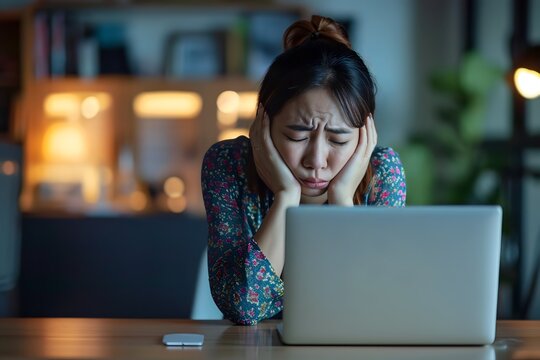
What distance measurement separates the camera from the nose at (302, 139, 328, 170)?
1.77 m

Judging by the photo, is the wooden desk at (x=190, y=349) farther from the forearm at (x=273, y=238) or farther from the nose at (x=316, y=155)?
the nose at (x=316, y=155)

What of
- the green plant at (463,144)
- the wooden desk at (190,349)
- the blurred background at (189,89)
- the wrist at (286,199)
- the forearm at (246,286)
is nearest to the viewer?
the wooden desk at (190,349)

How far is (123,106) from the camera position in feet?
19.5

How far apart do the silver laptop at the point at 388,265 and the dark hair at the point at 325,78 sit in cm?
48

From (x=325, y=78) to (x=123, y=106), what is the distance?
4.30 meters

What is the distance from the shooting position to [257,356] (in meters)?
1.34

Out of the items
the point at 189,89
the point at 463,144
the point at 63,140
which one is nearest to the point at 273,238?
the point at 463,144

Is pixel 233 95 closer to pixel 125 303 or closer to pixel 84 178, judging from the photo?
pixel 84 178

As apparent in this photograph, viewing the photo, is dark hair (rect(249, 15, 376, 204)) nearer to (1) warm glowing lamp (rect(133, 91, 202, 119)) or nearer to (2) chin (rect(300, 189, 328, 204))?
(2) chin (rect(300, 189, 328, 204))

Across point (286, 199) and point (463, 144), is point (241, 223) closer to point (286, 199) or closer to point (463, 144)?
point (286, 199)

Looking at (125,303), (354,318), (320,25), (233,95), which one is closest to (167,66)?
(233,95)

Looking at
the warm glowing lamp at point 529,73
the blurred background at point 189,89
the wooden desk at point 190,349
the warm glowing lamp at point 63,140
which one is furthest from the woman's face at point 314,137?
the warm glowing lamp at point 63,140

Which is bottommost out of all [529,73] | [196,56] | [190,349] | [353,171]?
[190,349]

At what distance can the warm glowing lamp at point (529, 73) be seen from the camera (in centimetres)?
272
